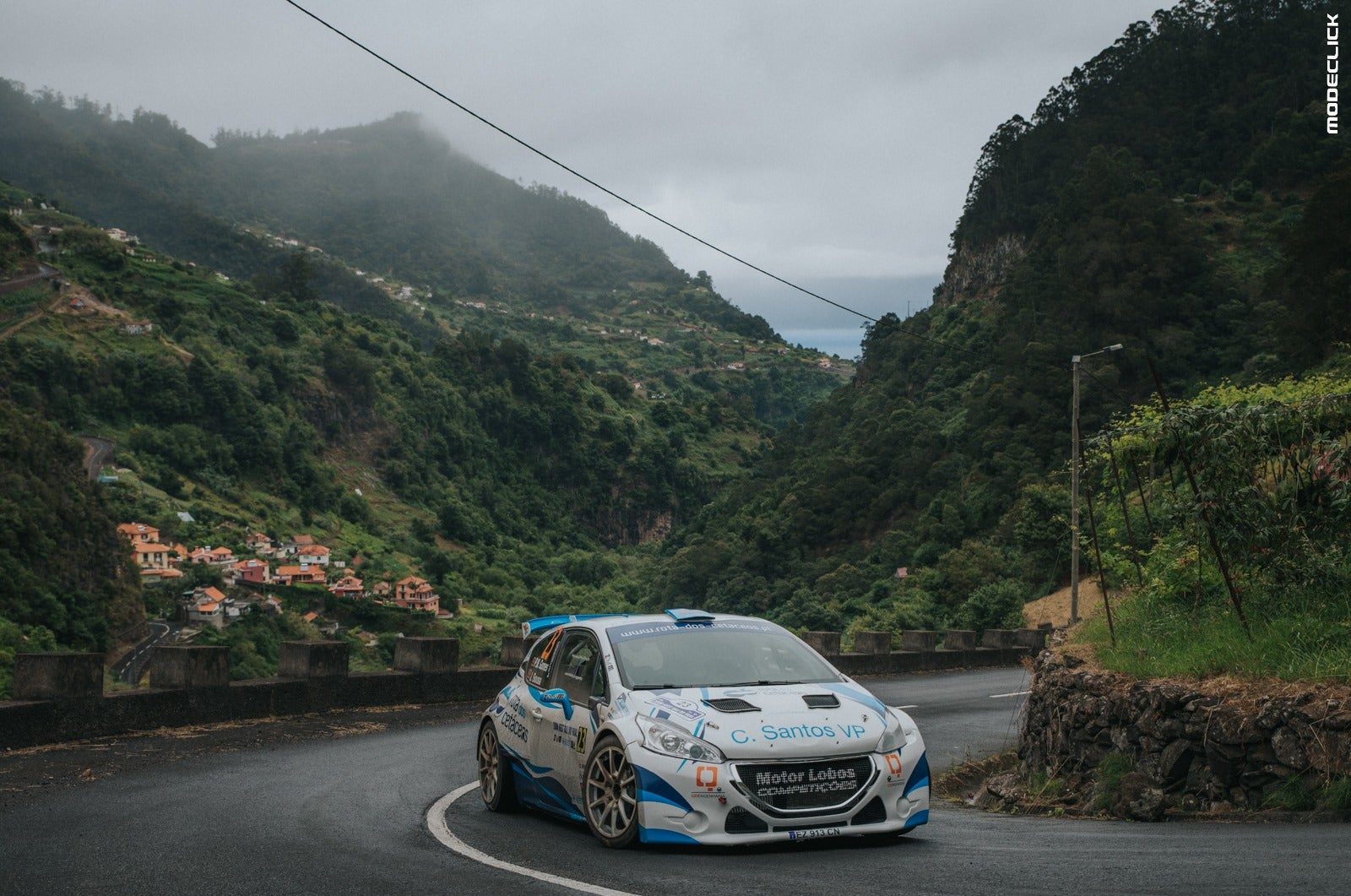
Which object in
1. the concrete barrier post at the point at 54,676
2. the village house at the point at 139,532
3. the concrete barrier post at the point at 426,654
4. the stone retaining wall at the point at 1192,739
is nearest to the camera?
the stone retaining wall at the point at 1192,739

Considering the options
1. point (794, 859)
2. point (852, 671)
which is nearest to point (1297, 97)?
point (852, 671)

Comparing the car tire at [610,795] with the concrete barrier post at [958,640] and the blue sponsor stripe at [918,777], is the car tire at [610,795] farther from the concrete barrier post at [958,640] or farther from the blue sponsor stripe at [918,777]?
the concrete barrier post at [958,640]

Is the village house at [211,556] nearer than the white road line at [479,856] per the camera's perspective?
No

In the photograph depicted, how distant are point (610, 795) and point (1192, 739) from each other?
4551mm

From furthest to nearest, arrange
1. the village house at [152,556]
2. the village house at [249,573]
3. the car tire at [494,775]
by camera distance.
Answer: the village house at [249,573], the village house at [152,556], the car tire at [494,775]

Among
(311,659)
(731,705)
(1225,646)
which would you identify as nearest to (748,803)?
(731,705)

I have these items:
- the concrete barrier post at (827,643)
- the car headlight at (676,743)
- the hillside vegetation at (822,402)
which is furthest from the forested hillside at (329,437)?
the car headlight at (676,743)

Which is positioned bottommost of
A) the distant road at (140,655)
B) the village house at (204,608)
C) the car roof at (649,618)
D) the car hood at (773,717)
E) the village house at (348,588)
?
the distant road at (140,655)

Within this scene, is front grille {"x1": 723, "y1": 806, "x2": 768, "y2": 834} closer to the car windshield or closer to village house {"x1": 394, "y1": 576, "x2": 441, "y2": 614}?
the car windshield

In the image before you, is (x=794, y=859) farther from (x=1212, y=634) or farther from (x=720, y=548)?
(x=720, y=548)

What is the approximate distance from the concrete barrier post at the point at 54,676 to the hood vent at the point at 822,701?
28.2ft

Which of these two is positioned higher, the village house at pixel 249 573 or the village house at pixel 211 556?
the village house at pixel 211 556

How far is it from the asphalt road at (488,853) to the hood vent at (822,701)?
790mm

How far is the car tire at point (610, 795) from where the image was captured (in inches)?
274
